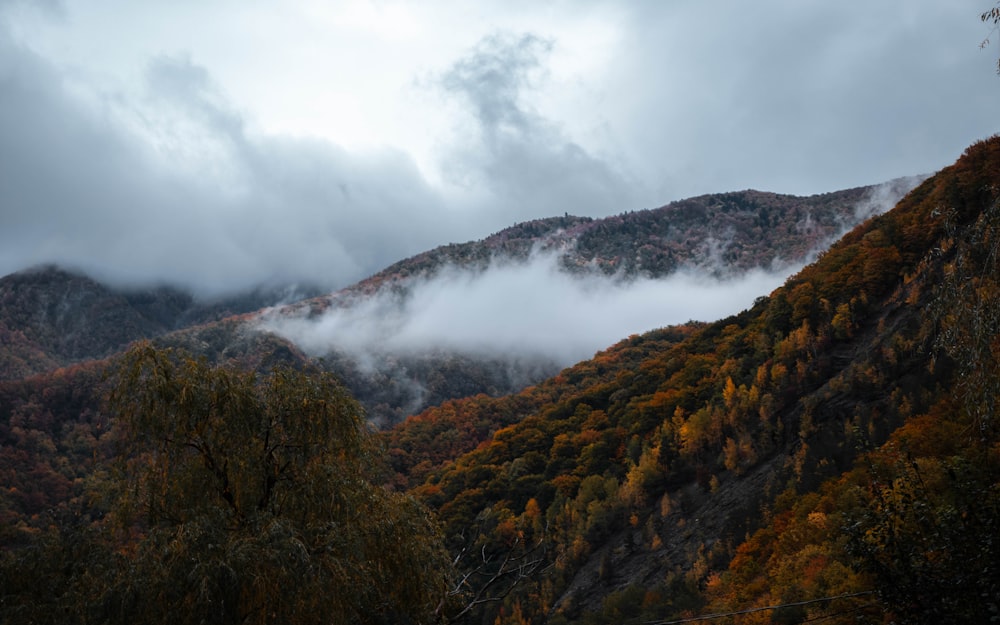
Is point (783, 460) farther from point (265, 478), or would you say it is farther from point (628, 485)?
point (265, 478)

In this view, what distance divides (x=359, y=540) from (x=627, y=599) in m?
34.6

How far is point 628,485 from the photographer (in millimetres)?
56031

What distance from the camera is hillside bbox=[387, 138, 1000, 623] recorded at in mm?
10188

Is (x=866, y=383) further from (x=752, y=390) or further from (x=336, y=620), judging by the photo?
(x=336, y=620)

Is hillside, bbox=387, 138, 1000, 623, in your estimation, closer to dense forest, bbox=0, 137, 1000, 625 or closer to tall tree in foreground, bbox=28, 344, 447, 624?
dense forest, bbox=0, 137, 1000, 625

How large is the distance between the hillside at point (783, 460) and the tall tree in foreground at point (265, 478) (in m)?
2.11

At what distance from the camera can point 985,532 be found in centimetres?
929

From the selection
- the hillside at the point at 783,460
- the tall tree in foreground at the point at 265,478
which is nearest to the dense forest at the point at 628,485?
the tall tree in foreground at the point at 265,478

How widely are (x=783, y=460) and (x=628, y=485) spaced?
608 inches

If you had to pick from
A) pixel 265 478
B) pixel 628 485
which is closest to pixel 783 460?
pixel 628 485

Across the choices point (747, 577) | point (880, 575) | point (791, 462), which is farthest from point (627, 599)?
point (880, 575)

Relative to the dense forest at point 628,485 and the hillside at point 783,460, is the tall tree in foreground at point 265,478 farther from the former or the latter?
the hillside at point 783,460

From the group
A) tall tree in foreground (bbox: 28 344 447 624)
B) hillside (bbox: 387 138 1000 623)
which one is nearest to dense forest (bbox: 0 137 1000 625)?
tall tree in foreground (bbox: 28 344 447 624)

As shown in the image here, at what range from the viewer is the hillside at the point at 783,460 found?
33.4 feet
